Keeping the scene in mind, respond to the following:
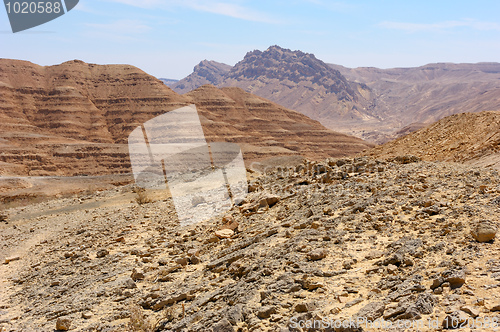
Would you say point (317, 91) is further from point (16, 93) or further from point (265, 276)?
point (265, 276)

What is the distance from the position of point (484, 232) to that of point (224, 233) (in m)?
4.96

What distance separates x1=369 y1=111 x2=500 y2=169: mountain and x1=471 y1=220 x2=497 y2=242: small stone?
17.7ft

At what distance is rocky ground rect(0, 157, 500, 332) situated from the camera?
4.00 m

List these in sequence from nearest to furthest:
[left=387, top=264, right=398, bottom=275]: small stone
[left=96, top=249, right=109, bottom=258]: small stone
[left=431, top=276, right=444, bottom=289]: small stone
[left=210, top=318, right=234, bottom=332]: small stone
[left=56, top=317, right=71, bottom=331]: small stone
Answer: [left=431, top=276, right=444, bottom=289]: small stone, [left=210, top=318, right=234, bottom=332]: small stone, [left=387, top=264, right=398, bottom=275]: small stone, [left=56, top=317, right=71, bottom=331]: small stone, [left=96, top=249, right=109, bottom=258]: small stone

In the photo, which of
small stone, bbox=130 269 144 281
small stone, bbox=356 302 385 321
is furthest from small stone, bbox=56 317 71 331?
small stone, bbox=356 302 385 321

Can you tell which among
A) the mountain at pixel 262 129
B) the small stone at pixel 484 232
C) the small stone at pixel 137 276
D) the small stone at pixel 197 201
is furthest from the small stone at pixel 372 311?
the mountain at pixel 262 129

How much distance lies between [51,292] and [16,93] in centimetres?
8620

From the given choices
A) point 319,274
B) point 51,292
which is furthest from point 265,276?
point 51,292

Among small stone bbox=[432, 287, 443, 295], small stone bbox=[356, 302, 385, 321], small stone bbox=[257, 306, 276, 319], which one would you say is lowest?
small stone bbox=[257, 306, 276, 319]

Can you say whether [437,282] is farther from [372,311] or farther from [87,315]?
[87,315]

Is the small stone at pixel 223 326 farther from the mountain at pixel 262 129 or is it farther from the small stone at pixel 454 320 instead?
the mountain at pixel 262 129

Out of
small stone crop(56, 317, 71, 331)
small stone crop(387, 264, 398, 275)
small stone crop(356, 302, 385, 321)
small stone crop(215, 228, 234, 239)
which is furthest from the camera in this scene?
small stone crop(215, 228, 234, 239)

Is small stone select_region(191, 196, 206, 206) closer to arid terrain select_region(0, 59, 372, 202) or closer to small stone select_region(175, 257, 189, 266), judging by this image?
small stone select_region(175, 257, 189, 266)

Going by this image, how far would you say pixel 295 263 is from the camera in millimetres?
5234
